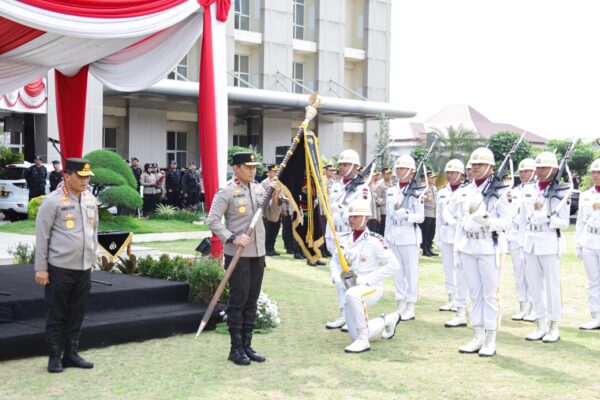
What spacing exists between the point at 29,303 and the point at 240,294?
2.36 m

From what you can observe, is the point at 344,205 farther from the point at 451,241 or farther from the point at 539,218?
the point at 539,218

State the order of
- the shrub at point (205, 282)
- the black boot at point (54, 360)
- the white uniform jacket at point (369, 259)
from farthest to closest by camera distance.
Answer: the shrub at point (205, 282) < the white uniform jacket at point (369, 259) < the black boot at point (54, 360)

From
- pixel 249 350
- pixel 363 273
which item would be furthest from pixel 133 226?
pixel 249 350

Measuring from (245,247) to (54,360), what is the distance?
1.97m

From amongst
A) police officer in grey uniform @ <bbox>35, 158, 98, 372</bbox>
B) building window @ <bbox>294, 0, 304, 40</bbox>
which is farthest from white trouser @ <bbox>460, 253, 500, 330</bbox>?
building window @ <bbox>294, 0, 304, 40</bbox>

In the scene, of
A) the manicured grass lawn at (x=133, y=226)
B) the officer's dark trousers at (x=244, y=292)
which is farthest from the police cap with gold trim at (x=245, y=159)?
the manicured grass lawn at (x=133, y=226)

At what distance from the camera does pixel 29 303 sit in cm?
788

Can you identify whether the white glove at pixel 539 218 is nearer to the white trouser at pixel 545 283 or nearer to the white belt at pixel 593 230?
the white trouser at pixel 545 283

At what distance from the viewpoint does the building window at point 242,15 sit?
36.1 metres

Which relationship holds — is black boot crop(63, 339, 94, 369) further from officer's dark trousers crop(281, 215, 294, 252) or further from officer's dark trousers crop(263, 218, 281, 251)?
officer's dark trousers crop(281, 215, 294, 252)

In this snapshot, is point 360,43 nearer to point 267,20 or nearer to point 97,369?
point 267,20

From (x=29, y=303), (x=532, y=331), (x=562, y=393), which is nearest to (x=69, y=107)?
(x=29, y=303)

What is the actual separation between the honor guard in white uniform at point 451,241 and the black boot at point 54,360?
4423mm

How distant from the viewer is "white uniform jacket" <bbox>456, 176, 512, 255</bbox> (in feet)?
25.8
